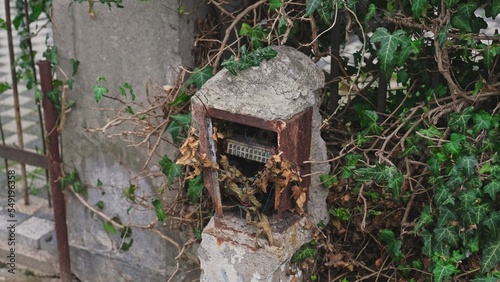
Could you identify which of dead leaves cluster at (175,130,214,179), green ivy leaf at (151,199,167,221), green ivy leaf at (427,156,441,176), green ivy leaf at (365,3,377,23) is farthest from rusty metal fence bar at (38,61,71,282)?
green ivy leaf at (427,156,441,176)

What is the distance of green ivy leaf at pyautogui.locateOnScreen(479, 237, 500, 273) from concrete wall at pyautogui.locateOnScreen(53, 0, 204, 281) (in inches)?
66.6

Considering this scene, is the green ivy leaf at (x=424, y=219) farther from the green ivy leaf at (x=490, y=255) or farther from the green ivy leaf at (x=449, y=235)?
the green ivy leaf at (x=490, y=255)

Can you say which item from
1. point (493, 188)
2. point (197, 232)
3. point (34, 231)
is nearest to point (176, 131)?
point (197, 232)

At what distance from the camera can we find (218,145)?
334 centimetres

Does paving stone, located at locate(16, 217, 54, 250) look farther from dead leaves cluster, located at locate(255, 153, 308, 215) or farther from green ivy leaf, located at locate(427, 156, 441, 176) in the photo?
green ivy leaf, located at locate(427, 156, 441, 176)

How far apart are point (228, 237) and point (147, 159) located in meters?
0.88

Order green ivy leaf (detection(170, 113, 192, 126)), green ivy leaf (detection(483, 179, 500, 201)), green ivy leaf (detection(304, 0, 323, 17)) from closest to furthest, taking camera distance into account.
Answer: green ivy leaf (detection(483, 179, 500, 201))
green ivy leaf (detection(304, 0, 323, 17))
green ivy leaf (detection(170, 113, 192, 126))

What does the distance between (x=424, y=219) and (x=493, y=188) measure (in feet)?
1.11

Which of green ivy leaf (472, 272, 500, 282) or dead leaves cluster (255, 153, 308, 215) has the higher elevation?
dead leaves cluster (255, 153, 308, 215)

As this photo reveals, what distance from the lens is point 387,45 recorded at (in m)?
3.19

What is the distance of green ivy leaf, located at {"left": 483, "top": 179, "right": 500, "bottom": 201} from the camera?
3.07 meters

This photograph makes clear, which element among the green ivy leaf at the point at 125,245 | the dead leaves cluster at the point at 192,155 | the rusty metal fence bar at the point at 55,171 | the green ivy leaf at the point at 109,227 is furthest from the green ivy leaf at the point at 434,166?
the rusty metal fence bar at the point at 55,171

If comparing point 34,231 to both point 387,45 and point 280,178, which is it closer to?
point 280,178

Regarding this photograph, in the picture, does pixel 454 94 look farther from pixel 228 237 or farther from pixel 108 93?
pixel 108 93
